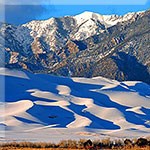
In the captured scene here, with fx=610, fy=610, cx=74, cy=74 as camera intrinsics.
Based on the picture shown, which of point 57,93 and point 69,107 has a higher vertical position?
point 57,93

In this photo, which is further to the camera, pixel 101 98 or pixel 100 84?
pixel 100 84

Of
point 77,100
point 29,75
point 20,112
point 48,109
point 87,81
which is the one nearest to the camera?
point 20,112

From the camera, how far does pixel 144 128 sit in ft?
236

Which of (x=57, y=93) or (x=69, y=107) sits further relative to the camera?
(x=57, y=93)

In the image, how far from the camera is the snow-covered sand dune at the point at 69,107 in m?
67.4

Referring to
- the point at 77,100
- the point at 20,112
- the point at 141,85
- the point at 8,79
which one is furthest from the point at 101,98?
the point at 141,85

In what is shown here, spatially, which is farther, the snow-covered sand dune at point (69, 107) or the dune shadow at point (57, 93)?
the dune shadow at point (57, 93)

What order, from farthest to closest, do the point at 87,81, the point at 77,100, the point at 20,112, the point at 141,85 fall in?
the point at 141,85 < the point at 87,81 < the point at 77,100 < the point at 20,112

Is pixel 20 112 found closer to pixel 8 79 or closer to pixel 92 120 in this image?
pixel 92 120

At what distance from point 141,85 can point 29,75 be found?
1096 inches

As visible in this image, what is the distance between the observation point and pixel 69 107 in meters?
82.6

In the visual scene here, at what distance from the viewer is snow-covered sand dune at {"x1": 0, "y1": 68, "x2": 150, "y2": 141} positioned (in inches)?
2655

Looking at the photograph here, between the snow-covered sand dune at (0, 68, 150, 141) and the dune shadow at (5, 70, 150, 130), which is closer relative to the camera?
the snow-covered sand dune at (0, 68, 150, 141)

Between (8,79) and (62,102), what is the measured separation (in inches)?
524
